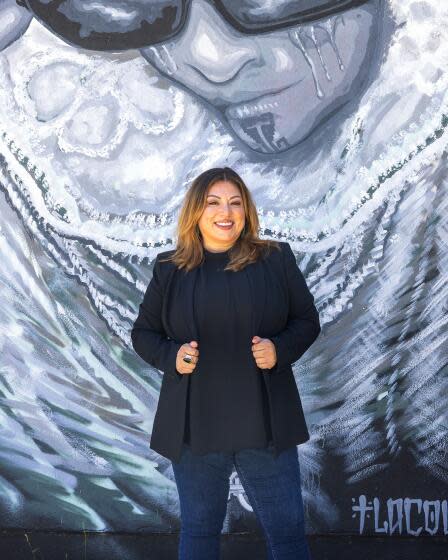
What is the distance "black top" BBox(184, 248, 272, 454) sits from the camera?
2.62 meters

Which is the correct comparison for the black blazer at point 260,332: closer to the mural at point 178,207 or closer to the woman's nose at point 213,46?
the mural at point 178,207

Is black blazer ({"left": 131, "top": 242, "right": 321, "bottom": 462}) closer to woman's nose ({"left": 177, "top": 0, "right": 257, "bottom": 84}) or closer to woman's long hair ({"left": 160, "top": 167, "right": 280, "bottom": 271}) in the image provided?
woman's long hair ({"left": 160, "top": 167, "right": 280, "bottom": 271})

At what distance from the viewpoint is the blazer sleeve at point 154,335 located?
2693 millimetres

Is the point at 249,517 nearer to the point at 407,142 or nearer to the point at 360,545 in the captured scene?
the point at 360,545

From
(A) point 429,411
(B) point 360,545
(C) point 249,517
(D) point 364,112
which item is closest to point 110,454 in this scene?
(C) point 249,517

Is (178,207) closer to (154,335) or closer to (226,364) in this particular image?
(154,335)

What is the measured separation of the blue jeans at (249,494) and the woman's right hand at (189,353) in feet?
0.83

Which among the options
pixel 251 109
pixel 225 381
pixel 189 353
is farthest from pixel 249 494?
pixel 251 109

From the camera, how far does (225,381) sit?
104 inches

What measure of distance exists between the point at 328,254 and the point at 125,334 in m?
0.95

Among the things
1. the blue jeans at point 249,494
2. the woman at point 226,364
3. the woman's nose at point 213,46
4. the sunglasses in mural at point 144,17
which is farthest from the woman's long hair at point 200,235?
the sunglasses in mural at point 144,17

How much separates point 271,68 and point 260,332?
147 cm

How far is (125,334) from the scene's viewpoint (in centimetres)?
384

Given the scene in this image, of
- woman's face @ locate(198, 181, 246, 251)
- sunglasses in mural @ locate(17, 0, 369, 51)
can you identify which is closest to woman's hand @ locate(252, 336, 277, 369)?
woman's face @ locate(198, 181, 246, 251)
